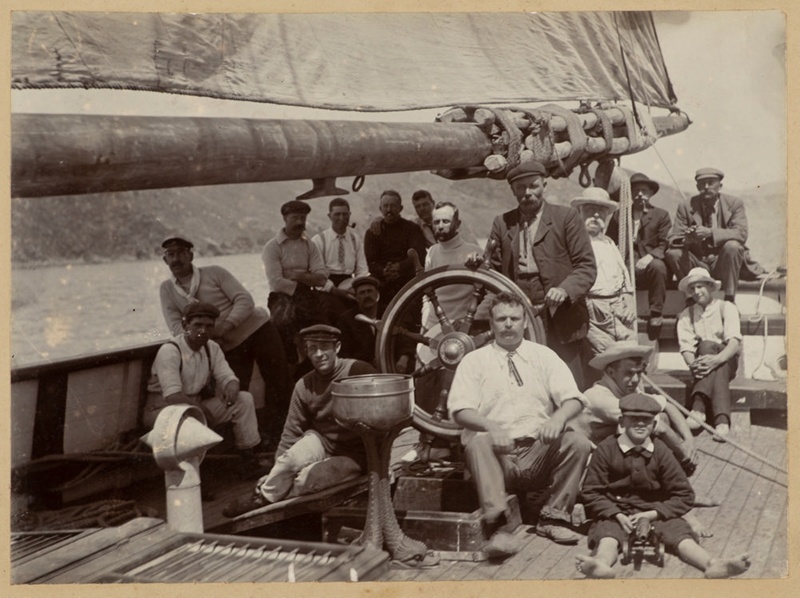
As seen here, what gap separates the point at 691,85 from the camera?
19.2 ft

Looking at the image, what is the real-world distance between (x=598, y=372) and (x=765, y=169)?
3.89ft

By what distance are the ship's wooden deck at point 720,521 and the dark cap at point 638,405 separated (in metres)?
0.54

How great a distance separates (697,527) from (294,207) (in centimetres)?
239

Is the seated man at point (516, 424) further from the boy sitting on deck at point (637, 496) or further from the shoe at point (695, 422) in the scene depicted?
the shoe at point (695, 422)

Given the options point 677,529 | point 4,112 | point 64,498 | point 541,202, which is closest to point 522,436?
point 677,529

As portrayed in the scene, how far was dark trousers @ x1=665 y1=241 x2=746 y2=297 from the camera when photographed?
594cm

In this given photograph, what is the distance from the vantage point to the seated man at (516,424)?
4660mm

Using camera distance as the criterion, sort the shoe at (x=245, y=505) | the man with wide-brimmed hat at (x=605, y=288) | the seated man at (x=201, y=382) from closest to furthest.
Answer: the shoe at (x=245, y=505) < the seated man at (x=201, y=382) < the man with wide-brimmed hat at (x=605, y=288)

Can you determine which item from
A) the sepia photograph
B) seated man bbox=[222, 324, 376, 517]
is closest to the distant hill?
the sepia photograph

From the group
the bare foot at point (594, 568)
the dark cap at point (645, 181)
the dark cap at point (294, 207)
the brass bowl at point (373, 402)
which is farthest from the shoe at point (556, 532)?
the dark cap at point (645, 181)

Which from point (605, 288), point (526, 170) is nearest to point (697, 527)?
point (605, 288)

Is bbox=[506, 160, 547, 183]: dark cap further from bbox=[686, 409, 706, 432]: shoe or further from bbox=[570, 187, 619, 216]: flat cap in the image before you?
bbox=[686, 409, 706, 432]: shoe

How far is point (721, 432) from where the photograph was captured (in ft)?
18.8

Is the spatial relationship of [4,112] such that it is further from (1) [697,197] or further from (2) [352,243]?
(1) [697,197]
